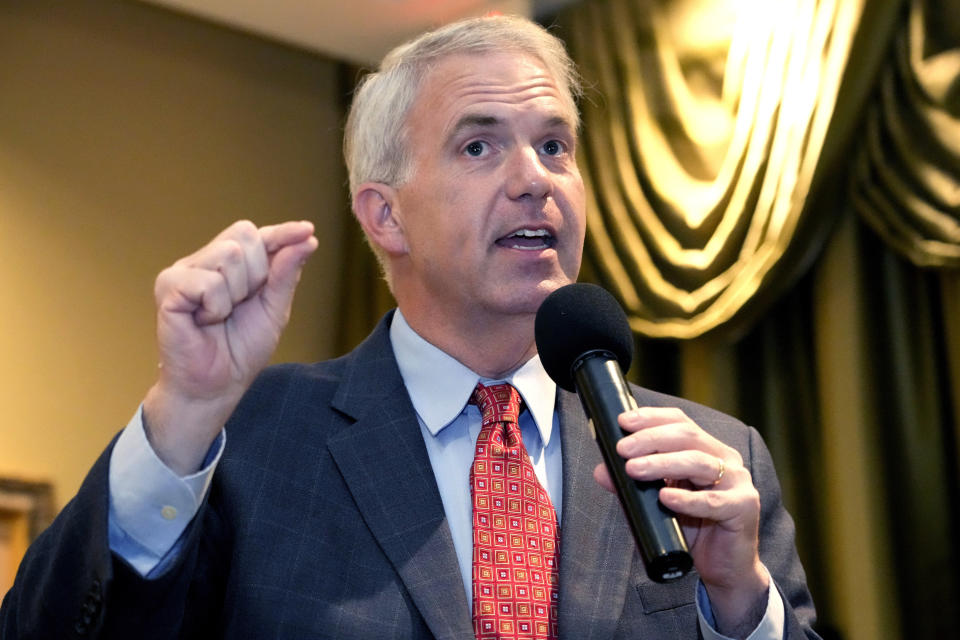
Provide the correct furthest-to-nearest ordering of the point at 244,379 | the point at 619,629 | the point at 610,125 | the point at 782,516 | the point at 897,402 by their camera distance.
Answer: the point at 610,125
the point at 897,402
the point at 782,516
the point at 619,629
the point at 244,379

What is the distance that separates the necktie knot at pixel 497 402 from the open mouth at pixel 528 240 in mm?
253

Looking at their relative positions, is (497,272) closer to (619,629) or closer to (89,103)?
(619,629)

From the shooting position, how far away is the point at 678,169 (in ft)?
12.4

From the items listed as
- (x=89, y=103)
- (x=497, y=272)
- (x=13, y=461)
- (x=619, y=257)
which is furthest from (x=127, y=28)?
(x=497, y=272)

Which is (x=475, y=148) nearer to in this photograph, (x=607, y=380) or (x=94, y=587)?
(x=607, y=380)

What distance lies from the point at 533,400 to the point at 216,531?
0.60 meters

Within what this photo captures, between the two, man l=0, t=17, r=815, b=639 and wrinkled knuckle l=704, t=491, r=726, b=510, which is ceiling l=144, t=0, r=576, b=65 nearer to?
man l=0, t=17, r=815, b=639

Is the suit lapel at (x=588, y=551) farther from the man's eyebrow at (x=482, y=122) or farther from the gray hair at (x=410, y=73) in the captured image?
the gray hair at (x=410, y=73)

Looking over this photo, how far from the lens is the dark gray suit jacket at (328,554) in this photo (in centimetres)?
160

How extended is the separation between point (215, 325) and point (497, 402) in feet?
2.11

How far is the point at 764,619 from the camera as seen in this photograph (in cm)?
171

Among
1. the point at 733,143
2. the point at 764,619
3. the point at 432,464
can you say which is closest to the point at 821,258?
the point at 733,143

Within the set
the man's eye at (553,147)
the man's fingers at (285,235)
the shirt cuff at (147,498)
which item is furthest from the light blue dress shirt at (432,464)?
the man's eye at (553,147)

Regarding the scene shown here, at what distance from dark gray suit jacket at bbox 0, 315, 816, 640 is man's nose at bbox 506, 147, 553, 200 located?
1.36 ft
